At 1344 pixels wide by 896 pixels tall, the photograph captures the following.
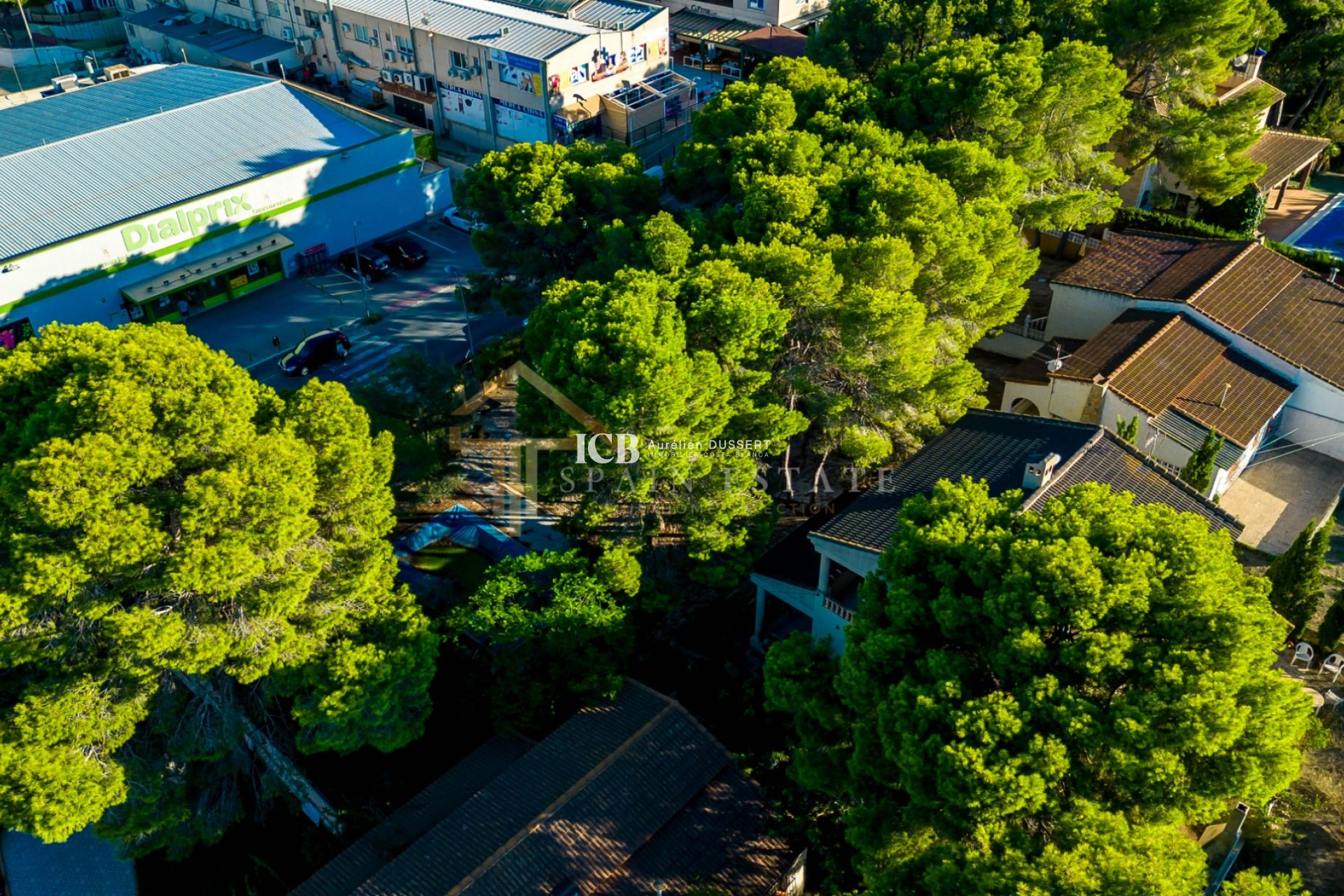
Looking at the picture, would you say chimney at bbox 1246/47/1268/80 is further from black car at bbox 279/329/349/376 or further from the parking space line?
black car at bbox 279/329/349/376

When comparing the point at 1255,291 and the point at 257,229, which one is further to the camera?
the point at 257,229

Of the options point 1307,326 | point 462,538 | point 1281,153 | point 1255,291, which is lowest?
point 462,538

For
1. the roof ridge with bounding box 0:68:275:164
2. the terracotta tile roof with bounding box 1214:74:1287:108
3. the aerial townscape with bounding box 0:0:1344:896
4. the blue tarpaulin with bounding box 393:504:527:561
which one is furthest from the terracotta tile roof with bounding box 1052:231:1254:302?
the roof ridge with bounding box 0:68:275:164

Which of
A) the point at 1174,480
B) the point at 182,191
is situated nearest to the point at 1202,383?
the point at 1174,480

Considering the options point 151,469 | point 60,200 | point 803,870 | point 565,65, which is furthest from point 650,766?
point 565,65

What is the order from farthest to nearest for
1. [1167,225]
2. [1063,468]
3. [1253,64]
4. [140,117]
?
[1253,64] < [140,117] < [1167,225] < [1063,468]

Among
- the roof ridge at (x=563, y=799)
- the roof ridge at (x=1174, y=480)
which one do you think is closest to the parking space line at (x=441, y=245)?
the roof ridge at (x=563, y=799)

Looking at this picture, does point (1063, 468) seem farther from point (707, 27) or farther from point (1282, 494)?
point (707, 27)
